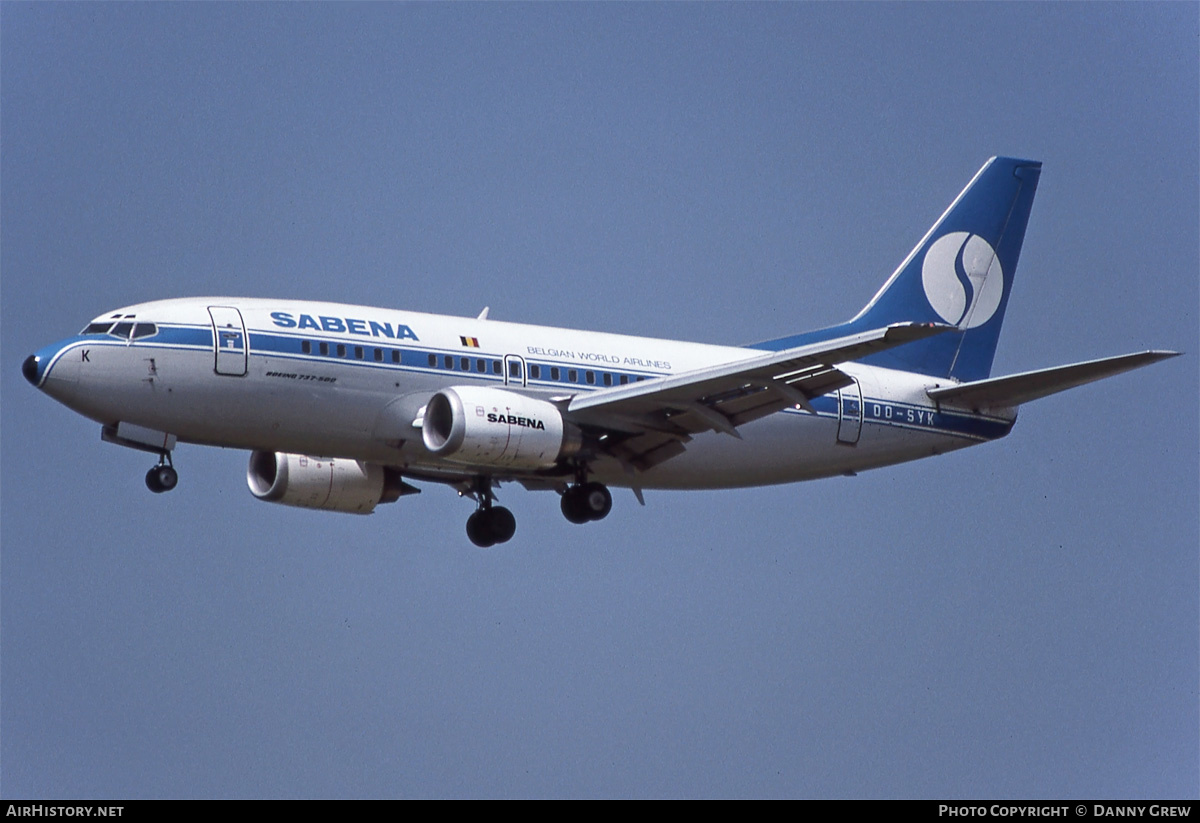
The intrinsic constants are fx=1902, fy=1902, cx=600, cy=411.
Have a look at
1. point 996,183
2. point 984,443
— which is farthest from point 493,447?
point 996,183

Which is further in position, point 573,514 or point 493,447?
point 573,514

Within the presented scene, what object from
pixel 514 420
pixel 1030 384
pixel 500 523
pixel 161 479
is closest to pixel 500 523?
pixel 500 523

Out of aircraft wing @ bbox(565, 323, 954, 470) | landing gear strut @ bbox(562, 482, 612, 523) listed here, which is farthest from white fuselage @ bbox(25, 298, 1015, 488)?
aircraft wing @ bbox(565, 323, 954, 470)

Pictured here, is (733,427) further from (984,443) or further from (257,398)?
(257,398)

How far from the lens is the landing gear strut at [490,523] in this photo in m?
43.4

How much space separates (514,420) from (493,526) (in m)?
5.98

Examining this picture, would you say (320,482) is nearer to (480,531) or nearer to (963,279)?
(480,531)

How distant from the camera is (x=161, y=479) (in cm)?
3694

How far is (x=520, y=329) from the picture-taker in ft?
133
